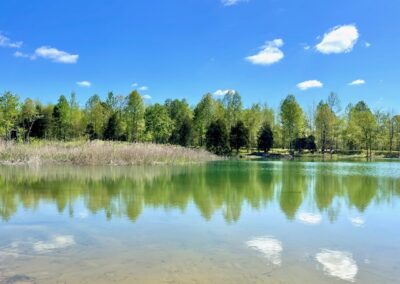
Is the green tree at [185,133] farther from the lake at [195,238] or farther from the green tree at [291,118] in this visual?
the lake at [195,238]

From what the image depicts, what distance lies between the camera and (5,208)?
11164 mm

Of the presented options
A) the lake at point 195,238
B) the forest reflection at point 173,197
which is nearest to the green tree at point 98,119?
the forest reflection at point 173,197

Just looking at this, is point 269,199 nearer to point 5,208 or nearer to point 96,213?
point 96,213

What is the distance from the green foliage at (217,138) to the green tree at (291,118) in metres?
13.1

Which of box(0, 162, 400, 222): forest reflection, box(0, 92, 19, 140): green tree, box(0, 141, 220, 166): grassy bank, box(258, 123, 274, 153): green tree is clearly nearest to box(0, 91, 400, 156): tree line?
box(258, 123, 274, 153): green tree

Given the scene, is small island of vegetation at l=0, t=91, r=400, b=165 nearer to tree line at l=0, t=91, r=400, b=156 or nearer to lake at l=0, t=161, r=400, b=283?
tree line at l=0, t=91, r=400, b=156

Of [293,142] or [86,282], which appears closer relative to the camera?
[86,282]

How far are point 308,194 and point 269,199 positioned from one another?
2386 millimetres

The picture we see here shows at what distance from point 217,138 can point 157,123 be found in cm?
1056

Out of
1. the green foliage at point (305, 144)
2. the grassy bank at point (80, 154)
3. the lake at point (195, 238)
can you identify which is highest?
the green foliage at point (305, 144)

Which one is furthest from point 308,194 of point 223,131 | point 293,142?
point 293,142

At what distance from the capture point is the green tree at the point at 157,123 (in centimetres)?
6475

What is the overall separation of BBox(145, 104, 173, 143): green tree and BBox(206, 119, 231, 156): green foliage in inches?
317

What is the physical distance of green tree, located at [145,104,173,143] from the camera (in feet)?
212
